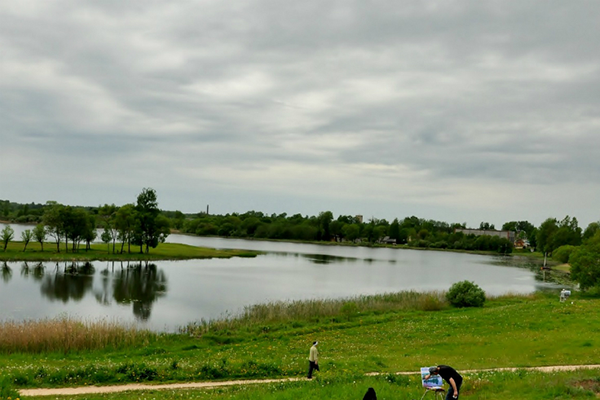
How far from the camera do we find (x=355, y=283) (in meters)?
63.7

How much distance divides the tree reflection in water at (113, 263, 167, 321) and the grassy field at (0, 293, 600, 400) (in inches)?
440

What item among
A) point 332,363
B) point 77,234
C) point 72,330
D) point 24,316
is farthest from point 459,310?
point 77,234

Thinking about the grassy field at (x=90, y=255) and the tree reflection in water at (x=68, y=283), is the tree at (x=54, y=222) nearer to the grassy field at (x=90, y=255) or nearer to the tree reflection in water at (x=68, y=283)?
the grassy field at (x=90, y=255)

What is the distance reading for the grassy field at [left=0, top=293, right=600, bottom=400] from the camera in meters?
13.5

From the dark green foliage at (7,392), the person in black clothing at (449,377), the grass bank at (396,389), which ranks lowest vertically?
the dark green foliage at (7,392)

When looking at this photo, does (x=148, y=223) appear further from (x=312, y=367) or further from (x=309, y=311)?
(x=312, y=367)

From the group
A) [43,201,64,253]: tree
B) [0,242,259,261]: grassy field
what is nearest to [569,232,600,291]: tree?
[0,242,259,261]: grassy field

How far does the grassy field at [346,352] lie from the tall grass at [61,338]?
10 centimetres

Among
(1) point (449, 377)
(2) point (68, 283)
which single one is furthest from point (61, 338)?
(2) point (68, 283)

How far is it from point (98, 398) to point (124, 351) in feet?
36.8

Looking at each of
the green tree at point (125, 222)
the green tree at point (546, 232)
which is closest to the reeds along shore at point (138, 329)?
the green tree at point (125, 222)

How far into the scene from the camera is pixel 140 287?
5303 centimetres

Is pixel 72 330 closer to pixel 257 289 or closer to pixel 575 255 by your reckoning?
pixel 257 289

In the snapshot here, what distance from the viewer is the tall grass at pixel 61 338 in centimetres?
2381
